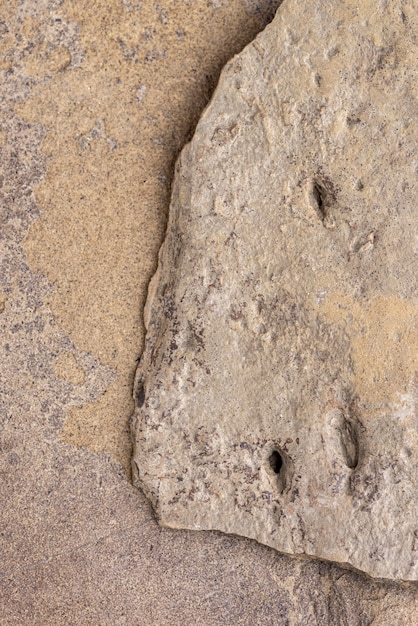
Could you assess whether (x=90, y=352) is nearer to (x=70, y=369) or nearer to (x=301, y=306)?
(x=70, y=369)

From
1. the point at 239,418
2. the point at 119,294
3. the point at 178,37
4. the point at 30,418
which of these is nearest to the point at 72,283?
the point at 119,294

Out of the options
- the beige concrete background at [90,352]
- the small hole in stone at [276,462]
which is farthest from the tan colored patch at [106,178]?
the small hole in stone at [276,462]

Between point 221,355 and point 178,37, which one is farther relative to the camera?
point 178,37

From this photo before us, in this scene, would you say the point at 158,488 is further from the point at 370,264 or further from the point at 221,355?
the point at 370,264

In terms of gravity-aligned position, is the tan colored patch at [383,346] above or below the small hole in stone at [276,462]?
above

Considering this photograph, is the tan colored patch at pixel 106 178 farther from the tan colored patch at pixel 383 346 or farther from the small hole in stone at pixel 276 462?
the tan colored patch at pixel 383 346

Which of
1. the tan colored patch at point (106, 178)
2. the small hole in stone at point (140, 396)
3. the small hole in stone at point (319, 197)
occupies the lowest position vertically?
the small hole in stone at point (140, 396)
